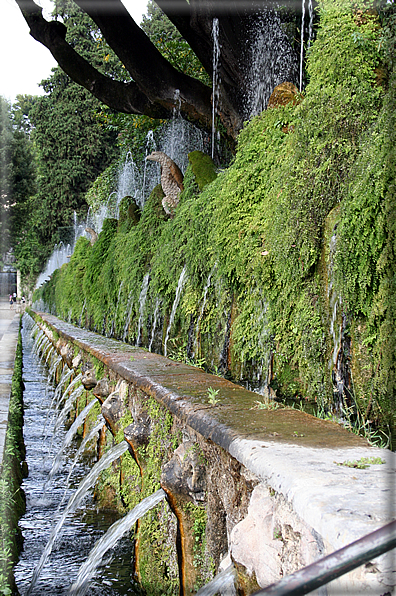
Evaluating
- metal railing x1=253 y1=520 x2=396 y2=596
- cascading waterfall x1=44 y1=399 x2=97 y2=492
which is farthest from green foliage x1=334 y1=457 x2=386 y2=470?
cascading waterfall x1=44 y1=399 x2=97 y2=492

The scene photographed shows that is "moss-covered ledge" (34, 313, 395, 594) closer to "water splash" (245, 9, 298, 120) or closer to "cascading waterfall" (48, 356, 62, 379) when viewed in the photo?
"cascading waterfall" (48, 356, 62, 379)

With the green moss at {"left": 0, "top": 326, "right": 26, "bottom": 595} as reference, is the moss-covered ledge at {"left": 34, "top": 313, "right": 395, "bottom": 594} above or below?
above

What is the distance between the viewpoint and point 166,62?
9.99m

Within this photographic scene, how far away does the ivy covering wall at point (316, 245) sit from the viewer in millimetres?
2631

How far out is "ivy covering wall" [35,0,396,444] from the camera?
2631 millimetres

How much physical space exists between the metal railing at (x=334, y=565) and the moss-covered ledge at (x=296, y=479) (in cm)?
29

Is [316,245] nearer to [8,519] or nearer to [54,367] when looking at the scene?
[8,519]

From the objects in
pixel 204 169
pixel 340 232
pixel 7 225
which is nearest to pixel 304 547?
pixel 340 232

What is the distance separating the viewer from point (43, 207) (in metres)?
31.6

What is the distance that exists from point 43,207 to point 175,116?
905 inches

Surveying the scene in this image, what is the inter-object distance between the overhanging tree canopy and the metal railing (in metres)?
8.89

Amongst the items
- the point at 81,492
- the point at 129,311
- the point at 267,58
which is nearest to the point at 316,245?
the point at 81,492

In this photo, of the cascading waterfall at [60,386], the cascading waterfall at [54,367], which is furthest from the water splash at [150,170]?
the cascading waterfall at [60,386]

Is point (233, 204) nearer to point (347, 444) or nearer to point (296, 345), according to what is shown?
point (296, 345)
